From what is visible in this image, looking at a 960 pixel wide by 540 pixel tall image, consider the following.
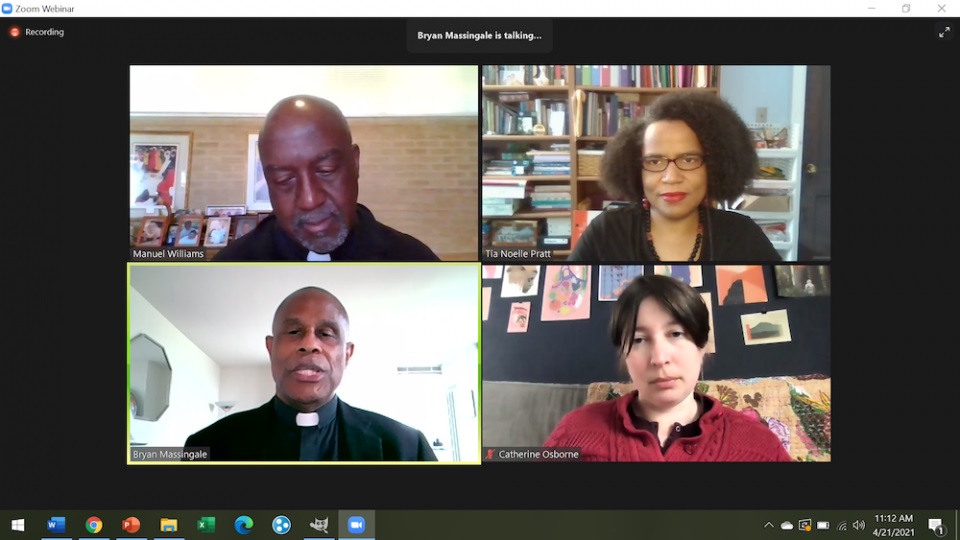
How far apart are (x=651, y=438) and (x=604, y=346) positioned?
208 mm

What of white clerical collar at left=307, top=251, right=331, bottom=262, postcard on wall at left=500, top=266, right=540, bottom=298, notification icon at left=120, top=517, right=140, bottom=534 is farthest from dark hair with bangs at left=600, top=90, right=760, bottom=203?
notification icon at left=120, top=517, right=140, bottom=534

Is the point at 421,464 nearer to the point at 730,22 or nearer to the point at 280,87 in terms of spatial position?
the point at 280,87

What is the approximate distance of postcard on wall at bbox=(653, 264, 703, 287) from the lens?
1.43 m

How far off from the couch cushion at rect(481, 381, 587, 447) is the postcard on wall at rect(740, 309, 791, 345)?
14.3 inches

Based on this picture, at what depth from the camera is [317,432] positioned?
58.1 inches

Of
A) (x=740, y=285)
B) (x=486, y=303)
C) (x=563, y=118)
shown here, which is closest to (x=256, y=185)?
(x=486, y=303)

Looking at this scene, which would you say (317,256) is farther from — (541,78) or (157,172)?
(541,78)

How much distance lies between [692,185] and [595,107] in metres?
0.26

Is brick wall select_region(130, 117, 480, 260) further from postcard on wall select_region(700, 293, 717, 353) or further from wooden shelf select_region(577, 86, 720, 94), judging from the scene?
postcard on wall select_region(700, 293, 717, 353)

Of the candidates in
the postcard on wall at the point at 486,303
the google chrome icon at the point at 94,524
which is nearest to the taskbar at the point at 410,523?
the google chrome icon at the point at 94,524

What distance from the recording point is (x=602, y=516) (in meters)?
1.37

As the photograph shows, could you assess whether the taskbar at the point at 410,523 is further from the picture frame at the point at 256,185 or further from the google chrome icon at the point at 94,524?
the picture frame at the point at 256,185

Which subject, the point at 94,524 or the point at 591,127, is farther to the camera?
the point at 591,127
